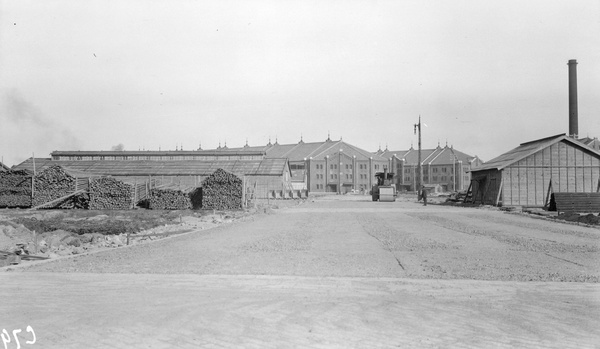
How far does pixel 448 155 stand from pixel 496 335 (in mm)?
110981

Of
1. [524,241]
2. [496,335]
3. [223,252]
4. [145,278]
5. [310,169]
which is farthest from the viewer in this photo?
[310,169]

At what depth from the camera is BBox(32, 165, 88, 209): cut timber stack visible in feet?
113

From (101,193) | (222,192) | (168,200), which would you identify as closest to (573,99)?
(222,192)

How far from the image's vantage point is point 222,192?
3456 centimetres

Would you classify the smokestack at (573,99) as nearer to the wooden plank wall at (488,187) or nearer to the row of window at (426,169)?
the wooden plank wall at (488,187)

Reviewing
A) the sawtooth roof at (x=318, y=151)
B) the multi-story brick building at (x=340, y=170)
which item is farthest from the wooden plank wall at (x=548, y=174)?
the sawtooth roof at (x=318, y=151)

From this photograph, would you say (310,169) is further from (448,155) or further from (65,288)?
(65,288)

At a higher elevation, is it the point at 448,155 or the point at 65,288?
the point at 448,155

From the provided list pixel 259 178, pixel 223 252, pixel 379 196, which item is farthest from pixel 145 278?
pixel 259 178

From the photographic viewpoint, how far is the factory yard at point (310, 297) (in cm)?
546

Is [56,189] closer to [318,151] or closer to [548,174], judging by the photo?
[548,174]

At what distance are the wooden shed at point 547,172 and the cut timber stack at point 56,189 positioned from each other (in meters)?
31.1

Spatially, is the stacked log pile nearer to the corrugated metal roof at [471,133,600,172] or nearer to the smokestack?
the corrugated metal roof at [471,133,600,172]

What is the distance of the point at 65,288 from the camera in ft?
25.9
